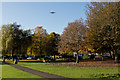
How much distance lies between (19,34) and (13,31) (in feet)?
6.55

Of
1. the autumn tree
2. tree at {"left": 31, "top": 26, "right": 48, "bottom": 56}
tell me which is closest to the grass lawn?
the autumn tree

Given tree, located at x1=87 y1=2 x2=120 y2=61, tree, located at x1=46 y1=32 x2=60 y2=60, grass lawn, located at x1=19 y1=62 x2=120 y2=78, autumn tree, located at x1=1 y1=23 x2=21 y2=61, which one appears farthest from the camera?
tree, located at x1=46 y1=32 x2=60 y2=60

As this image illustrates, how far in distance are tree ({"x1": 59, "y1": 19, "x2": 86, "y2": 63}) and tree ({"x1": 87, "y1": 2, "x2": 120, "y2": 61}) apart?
447 centimetres

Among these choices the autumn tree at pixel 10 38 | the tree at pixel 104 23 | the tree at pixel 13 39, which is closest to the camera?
the tree at pixel 104 23

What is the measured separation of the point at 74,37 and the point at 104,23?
570 inches

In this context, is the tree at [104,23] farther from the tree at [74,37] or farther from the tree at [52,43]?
the tree at [52,43]

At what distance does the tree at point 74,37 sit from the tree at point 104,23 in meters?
4.47

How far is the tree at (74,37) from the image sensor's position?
1284 inches

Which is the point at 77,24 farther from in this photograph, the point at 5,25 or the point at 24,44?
the point at 5,25

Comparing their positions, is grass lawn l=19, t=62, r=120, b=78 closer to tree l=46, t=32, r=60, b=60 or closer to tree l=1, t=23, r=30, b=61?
tree l=1, t=23, r=30, b=61

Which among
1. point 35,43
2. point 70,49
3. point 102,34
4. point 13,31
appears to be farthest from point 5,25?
point 102,34

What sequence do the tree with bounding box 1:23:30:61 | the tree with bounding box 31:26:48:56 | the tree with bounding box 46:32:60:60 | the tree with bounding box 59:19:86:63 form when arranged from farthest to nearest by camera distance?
1. the tree with bounding box 31:26:48:56
2. the tree with bounding box 46:32:60:60
3. the tree with bounding box 1:23:30:61
4. the tree with bounding box 59:19:86:63

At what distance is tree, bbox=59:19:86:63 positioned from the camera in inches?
1284

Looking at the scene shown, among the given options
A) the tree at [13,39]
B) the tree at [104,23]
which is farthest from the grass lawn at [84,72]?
the tree at [13,39]
